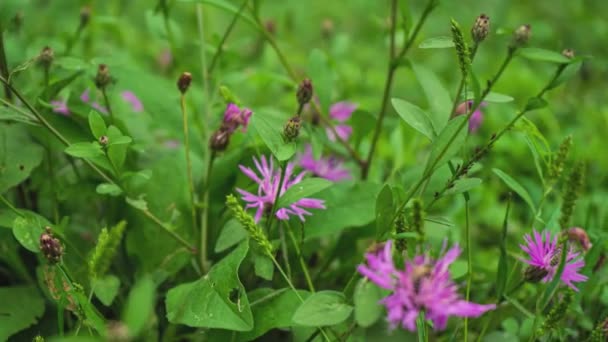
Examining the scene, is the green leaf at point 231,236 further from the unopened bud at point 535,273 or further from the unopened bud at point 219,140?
the unopened bud at point 535,273

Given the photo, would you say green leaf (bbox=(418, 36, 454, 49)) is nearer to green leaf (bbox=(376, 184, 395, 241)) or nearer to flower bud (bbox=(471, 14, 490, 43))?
flower bud (bbox=(471, 14, 490, 43))

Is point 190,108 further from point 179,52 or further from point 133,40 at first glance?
point 133,40

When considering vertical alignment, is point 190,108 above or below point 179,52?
below

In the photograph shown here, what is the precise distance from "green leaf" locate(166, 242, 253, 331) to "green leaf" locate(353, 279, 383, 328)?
18 cm

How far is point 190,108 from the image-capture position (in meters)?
1.28

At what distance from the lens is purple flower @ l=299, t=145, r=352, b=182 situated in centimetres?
112

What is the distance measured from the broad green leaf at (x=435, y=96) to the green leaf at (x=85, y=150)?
18.3 inches

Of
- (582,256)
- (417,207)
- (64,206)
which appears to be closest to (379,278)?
(417,207)

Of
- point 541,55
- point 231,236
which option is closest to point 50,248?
point 231,236

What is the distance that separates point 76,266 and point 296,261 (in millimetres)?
321

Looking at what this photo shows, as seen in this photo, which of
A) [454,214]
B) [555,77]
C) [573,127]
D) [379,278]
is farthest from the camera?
[573,127]

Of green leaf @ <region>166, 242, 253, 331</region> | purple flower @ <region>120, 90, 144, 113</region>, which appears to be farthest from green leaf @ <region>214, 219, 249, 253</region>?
purple flower @ <region>120, 90, 144, 113</region>

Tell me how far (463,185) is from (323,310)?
23cm

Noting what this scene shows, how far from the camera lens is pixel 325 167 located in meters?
1.15
